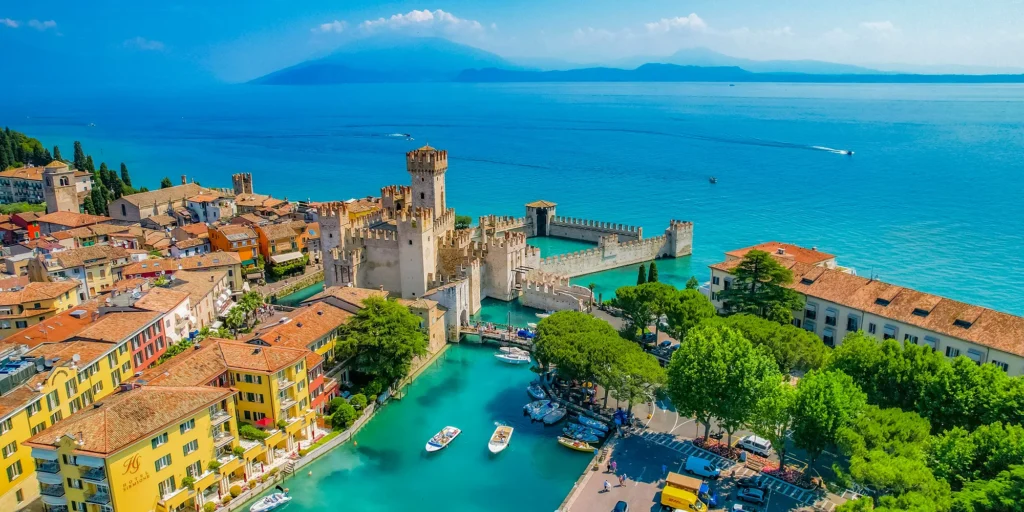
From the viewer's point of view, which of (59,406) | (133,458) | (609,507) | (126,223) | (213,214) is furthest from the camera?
(213,214)

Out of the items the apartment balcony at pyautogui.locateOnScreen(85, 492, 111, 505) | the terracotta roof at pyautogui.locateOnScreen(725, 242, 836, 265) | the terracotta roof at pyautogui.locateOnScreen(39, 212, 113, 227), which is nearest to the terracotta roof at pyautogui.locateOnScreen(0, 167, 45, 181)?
the terracotta roof at pyautogui.locateOnScreen(39, 212, 113, 227)

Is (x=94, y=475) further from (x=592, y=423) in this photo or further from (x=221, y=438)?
(x=592, y=423)

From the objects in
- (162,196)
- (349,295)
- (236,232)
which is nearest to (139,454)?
(349,295)

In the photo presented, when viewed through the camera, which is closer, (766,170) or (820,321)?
(820,321)

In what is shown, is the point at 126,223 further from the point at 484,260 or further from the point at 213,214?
the point at 484,260

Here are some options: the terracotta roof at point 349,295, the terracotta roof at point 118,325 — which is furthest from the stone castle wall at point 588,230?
the terracotta roof at point 118,325

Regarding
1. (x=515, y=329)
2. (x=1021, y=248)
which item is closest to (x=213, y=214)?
(x=515, y=329)
